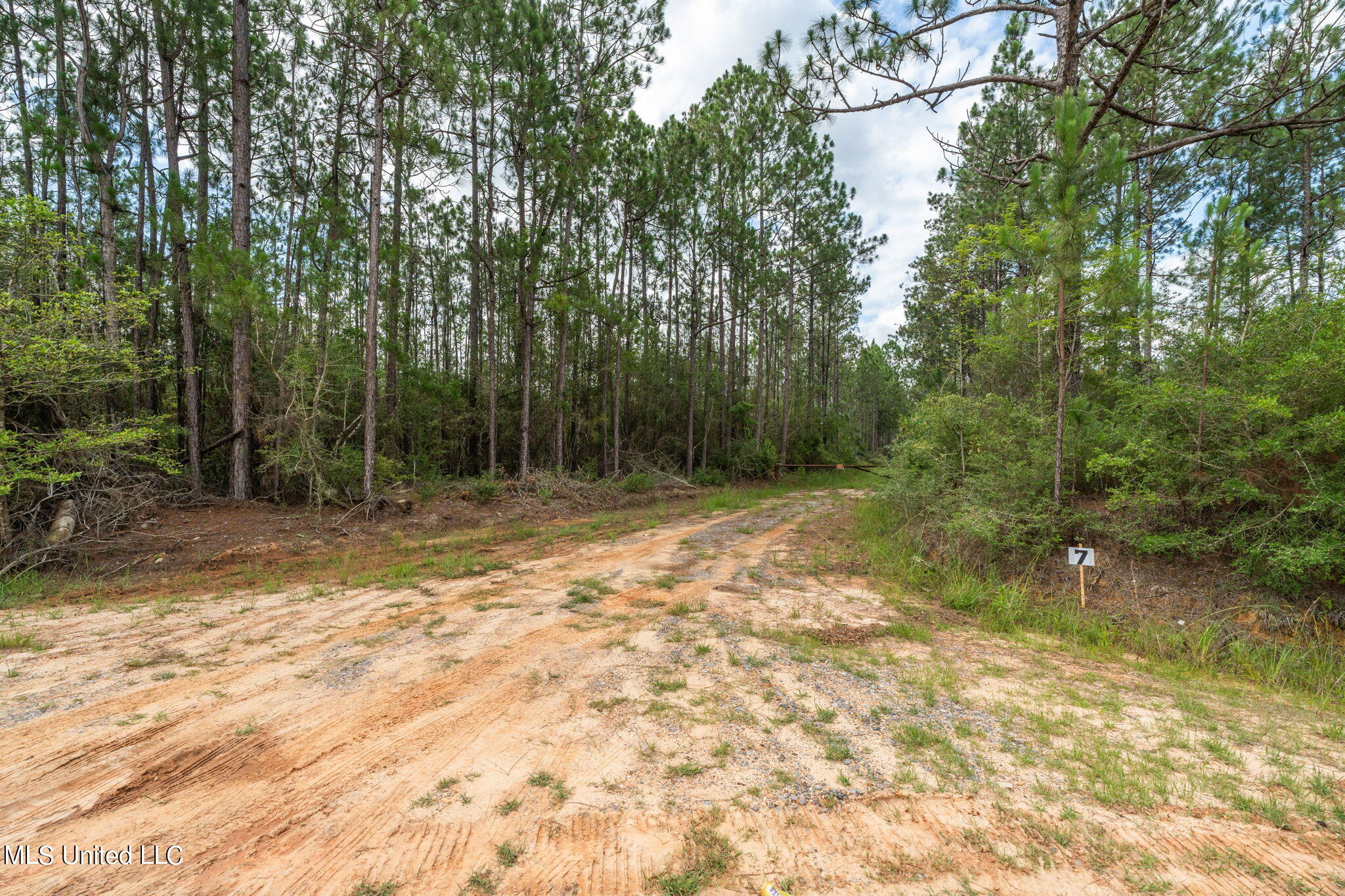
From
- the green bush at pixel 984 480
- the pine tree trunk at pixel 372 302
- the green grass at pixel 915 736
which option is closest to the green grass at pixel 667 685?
the green grass at pixel 915 736

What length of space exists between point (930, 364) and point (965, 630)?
22.7 meters

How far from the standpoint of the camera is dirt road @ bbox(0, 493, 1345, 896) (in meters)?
2.00

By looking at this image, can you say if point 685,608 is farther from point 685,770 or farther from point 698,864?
point 698,864

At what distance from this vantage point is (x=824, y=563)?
7.77 metres

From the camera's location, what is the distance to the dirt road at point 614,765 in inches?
78.7

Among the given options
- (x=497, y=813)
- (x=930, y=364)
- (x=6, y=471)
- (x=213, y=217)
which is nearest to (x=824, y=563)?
(x=497, y=813)

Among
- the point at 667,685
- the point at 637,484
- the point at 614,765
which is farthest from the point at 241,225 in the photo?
the point at 614,765

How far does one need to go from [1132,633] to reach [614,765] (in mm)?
5542

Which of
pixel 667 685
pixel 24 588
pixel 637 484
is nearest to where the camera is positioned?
pixel 667 685

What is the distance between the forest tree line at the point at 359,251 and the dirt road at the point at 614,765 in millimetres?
4374

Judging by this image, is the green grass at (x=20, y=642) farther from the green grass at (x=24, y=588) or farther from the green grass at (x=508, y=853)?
the green grass at (x=508, y=853)

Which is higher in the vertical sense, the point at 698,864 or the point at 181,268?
the point at 181,268

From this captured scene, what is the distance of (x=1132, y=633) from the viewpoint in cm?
505

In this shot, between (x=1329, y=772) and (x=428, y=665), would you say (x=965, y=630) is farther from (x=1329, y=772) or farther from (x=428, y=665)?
(x=428, y=665)
